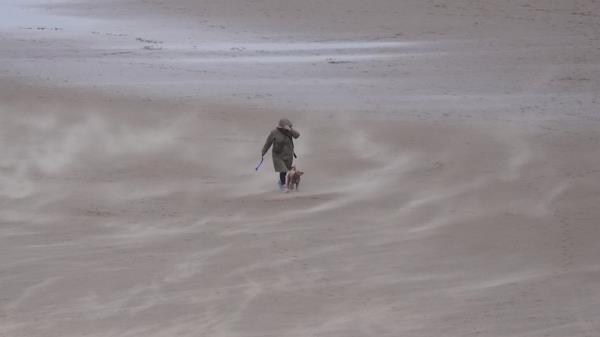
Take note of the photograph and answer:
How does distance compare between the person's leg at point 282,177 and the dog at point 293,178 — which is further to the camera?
the person's leg at point 282,177

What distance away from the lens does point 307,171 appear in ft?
68.4

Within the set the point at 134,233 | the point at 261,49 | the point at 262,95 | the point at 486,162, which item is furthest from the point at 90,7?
the point at 134,233

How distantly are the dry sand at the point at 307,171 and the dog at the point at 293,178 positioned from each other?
0.15m

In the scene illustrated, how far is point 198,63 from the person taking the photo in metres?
28.7

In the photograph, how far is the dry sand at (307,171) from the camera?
1439cm

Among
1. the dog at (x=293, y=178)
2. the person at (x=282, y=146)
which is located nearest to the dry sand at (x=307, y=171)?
the dog at (x=293, y=178)

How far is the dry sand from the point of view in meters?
14.4

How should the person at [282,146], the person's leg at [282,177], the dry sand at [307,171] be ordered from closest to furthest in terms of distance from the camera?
the dry sand at [307,171] → the person at [282,146] → the person's leg at [282,177]

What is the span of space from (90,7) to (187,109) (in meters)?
13.4

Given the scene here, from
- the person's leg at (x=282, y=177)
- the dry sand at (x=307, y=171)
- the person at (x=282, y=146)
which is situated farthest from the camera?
the person's leg at (x=282, y=177)

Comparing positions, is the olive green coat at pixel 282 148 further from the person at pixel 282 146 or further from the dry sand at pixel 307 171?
the dry sand at pixel 307 171

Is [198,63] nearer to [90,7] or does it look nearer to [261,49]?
[261,49]

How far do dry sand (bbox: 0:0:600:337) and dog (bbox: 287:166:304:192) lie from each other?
15cm

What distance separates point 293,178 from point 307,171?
142 cm
